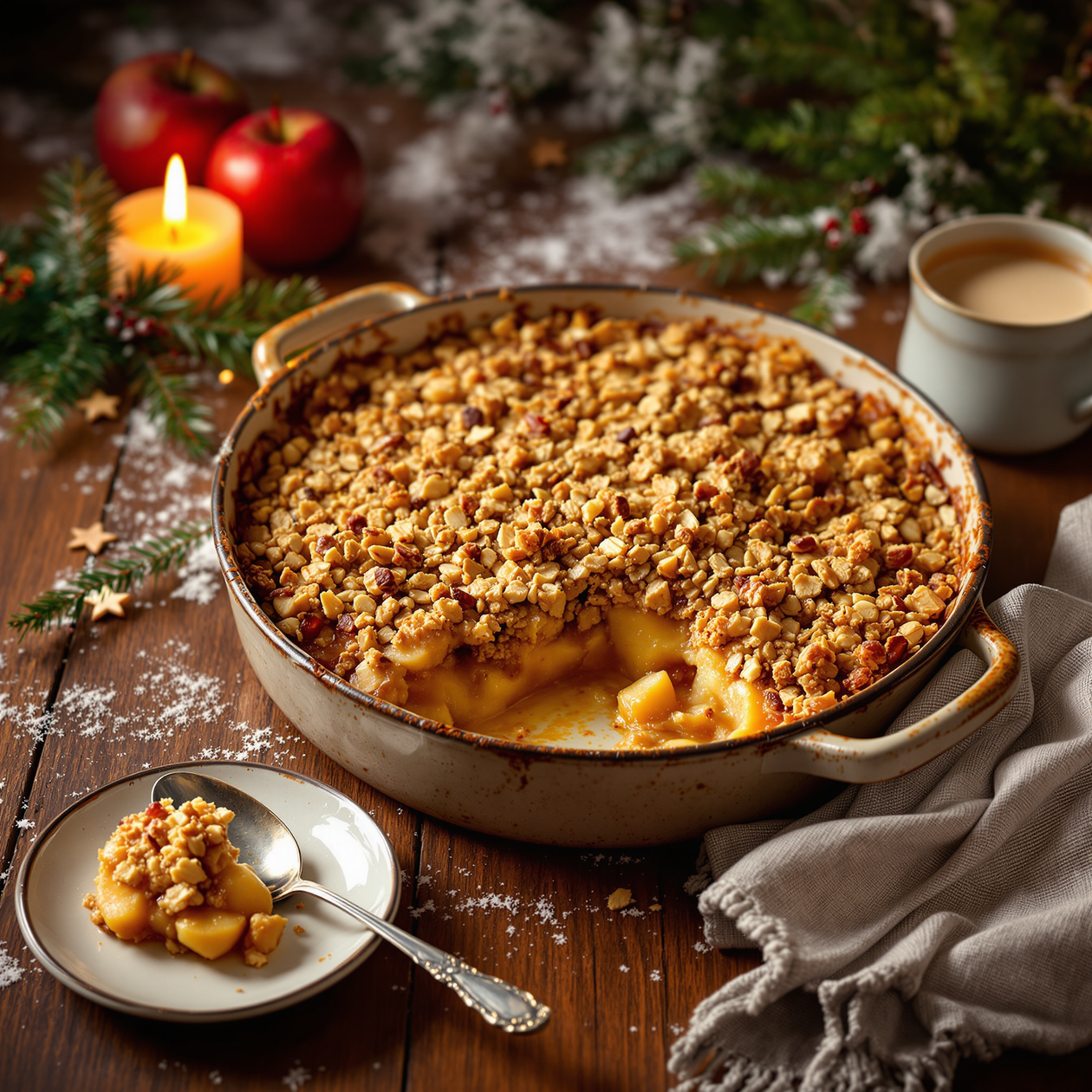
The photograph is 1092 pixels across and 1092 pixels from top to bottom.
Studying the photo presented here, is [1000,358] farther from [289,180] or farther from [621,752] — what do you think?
[289,180]

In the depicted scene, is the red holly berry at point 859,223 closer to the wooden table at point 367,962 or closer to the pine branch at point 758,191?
the pine branch at point 758,191

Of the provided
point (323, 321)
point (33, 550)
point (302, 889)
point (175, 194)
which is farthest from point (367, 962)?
point (175, 194)

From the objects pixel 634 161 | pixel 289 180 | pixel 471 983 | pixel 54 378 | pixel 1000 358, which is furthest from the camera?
pixel 634 161

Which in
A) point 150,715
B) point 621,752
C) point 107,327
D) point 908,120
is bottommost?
point 150,715

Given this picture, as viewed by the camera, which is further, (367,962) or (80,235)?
(80,235)

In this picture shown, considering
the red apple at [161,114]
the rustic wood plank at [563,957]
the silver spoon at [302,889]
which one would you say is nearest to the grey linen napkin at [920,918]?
the rustic wood plank at [563,957]

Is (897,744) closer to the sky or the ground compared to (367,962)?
closer to the sky

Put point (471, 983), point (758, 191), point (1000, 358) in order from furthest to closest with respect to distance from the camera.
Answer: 1. point (758, 191)
2. point (1000, 358)
3. point (471, 983)

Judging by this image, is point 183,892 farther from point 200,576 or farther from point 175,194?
point 175,194

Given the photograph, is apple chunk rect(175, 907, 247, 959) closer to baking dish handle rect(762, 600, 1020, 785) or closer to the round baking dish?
the round baking dish
